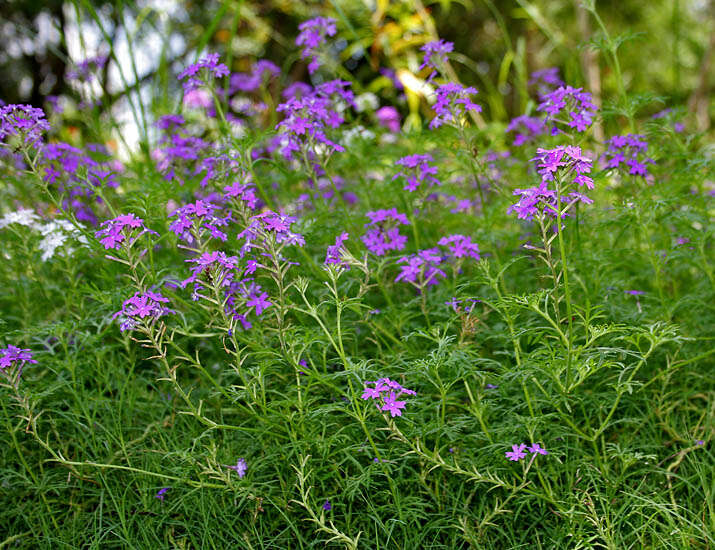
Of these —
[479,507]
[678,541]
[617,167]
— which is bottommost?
[678,541]

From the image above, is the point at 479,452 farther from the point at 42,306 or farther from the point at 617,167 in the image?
the point at 42,306

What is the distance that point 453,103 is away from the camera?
269cm

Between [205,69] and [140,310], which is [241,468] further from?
[205,69]

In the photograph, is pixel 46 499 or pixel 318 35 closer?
pixel 46 499

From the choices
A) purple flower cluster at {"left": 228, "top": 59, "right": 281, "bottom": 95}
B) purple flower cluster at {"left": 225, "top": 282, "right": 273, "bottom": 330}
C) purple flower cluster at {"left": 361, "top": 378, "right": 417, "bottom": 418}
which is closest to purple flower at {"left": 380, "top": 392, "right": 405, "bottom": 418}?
purple flower cluster at {"left": 361, "top": 378, "right": 417, "bottom": 418}

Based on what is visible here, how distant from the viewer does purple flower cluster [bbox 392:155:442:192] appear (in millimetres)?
2818

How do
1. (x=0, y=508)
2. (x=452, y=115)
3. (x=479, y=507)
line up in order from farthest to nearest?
(x=452, y=115)
(x=0, y=508)
(x=479, y=507)

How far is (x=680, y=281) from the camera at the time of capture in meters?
3.51

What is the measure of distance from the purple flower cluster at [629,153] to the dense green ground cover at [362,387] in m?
0.02

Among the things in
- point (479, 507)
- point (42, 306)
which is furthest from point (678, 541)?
point (42, 306)

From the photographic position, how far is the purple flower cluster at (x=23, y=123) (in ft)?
7.78

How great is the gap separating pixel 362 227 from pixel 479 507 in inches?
60.4

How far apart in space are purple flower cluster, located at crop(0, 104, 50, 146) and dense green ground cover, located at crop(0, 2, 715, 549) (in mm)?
18

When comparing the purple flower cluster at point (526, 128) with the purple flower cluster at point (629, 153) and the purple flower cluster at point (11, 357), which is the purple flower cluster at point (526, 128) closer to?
the purple flower cluster at point (629, 153)
